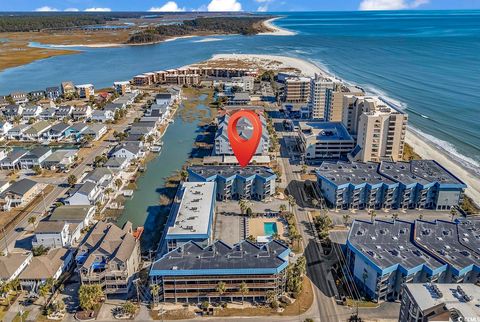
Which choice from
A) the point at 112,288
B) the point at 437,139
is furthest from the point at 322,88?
the point at 112,288

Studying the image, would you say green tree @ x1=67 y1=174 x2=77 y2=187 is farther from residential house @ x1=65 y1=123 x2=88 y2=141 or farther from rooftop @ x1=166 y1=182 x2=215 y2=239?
residential house @ x1=65 y1=123 x2=88 y2=141

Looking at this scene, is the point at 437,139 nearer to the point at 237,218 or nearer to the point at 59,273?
the point at 237,218

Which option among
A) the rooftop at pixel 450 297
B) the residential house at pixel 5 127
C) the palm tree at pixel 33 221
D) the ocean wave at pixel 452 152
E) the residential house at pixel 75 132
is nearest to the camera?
the rooftop at pixel 450 297

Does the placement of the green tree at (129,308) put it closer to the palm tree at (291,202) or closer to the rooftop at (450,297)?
the rooftop at (450,297)

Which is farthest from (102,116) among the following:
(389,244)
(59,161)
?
(389,244)

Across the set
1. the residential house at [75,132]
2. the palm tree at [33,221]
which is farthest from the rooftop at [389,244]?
the residential house at [75,132]

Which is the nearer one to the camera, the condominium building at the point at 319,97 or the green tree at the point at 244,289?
the green tree at the point at 244,289

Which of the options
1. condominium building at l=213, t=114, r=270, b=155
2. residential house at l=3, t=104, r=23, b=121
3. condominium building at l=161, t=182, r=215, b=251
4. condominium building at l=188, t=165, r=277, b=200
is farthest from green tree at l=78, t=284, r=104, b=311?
residential house at l=3, t=104, r=23, b=121
